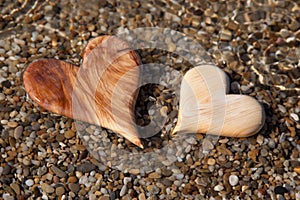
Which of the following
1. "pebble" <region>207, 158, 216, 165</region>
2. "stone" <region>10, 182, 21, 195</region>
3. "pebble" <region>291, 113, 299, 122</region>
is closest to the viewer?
"stone" <region>10, 182, 21, 195</region>

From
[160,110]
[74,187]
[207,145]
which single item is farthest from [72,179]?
[207,145]

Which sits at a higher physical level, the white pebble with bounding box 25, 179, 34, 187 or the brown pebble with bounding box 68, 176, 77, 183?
the brown pebble with bounding box 68, 176, 77, 183

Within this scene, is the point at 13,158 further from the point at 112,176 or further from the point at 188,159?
the point at 188,159

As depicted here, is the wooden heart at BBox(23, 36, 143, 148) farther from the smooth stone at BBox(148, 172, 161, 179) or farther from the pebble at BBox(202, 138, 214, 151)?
the pebble at BBox(202, 138, 214, 151)

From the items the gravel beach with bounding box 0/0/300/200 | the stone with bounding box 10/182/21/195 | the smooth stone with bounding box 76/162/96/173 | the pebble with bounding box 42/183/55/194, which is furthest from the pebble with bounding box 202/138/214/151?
the stone with bounding box 10/182/21/195

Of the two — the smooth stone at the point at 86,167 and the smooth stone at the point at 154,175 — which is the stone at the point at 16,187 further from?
the smooth stone at the point at 154,175

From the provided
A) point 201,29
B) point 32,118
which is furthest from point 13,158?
point 201,29
